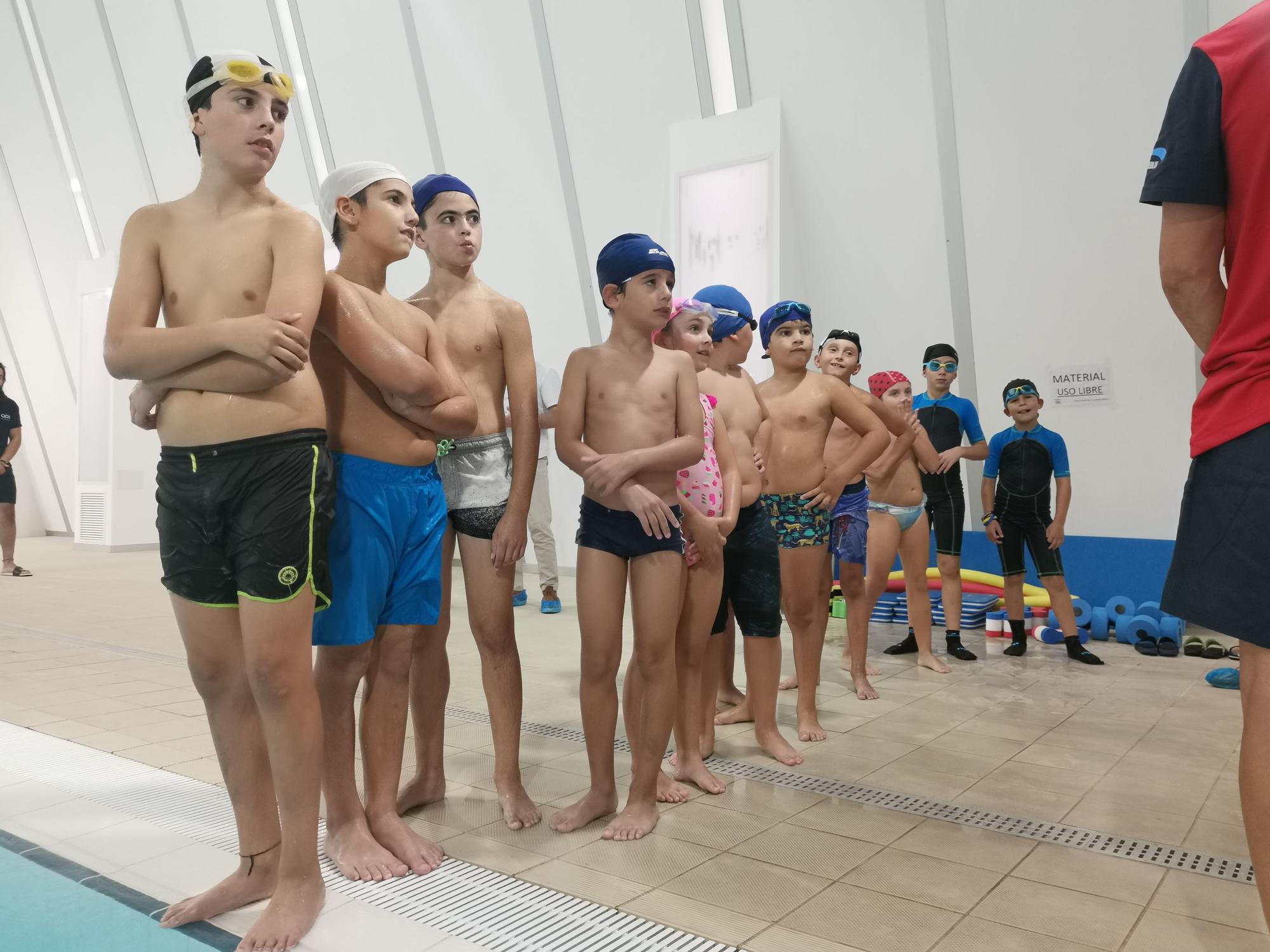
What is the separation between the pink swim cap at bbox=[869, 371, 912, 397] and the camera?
5.72 metres

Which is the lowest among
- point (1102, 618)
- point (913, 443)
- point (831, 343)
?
point (1102, 618)

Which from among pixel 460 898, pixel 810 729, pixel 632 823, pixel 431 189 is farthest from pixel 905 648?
pixel 431 189

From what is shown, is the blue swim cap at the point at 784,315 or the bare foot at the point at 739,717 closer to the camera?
the blue swim cap at the point at 784,315

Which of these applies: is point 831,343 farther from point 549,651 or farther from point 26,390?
point 26,390

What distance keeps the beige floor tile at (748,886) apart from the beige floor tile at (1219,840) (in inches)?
50.0

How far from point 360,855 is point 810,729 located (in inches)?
88.6

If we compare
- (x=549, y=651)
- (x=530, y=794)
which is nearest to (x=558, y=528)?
(x=549, y=651)

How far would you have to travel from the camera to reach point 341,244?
2.84m

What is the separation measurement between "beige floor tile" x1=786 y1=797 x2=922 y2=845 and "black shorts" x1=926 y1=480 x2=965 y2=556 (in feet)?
11.5

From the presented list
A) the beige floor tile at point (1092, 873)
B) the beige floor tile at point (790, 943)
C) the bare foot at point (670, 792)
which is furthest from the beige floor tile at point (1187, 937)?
the bare foot at point (670, 792)

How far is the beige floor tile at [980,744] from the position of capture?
157 inches

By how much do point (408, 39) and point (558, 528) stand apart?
5.80 metres

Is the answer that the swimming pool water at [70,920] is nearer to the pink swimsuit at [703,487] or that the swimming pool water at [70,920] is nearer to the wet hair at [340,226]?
the wet hair at [340,226]

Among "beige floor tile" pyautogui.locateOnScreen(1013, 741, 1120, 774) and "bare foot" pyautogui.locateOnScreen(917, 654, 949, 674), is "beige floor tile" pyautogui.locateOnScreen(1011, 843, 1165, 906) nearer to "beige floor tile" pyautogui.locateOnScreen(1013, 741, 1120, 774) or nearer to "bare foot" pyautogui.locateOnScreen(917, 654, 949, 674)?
"beige floor tile" pyautogui.locateOnScreen(1013, 741, 1120, 774)
